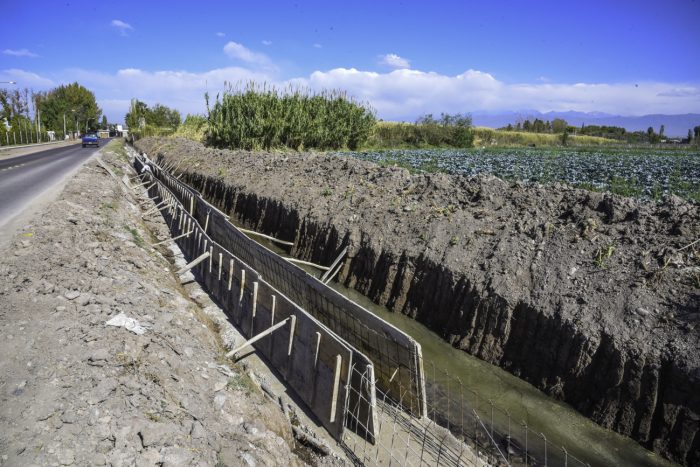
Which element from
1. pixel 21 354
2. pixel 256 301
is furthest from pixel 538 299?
pixel 21 354

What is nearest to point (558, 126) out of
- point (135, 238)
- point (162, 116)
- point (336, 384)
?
point (162, 116)

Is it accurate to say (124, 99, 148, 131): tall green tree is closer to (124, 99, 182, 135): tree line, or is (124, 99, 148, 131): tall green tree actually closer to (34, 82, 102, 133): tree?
(124, 99, 182, 135): tree line

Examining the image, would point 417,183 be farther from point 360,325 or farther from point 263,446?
point 263,446

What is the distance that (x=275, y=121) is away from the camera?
93.2ft

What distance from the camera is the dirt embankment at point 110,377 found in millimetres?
3674

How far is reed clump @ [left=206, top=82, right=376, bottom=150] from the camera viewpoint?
28.5m

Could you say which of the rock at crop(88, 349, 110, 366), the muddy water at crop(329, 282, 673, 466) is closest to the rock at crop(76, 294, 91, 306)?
the rock at crop(88, 349, 110, 366)

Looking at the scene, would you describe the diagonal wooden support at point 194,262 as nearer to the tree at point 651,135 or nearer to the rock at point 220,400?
the rock at point 220,400

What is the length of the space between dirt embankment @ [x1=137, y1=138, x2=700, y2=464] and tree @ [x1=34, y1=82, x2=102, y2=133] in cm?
7752

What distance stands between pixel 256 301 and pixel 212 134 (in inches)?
1017

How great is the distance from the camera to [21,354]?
4582 millimetres

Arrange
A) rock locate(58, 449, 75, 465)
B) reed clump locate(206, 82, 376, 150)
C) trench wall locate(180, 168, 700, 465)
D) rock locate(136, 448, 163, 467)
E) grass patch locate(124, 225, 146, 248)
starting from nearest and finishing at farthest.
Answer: rock locate(58, 449, 75, 465), rock locate(136, 448, 163, 467), trench wall locate(180, 168, 700, 465), grass patch locate(124, 225, 146, 248), reed clump locate(206, 82, 376, 150)

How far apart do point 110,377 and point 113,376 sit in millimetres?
37

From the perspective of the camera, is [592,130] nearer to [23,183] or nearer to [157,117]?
[157,117]
